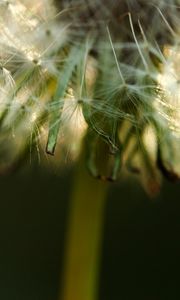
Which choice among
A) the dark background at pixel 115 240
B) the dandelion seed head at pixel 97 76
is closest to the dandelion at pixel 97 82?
the dandelion seed head at pixel 97 76

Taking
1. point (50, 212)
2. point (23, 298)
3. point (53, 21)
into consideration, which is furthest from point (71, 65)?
point (50, 212)

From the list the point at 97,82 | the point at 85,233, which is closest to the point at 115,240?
the point at 85,233

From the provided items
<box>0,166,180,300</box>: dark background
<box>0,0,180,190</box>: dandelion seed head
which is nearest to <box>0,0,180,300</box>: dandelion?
<box>0,0,180,190</box>: dandelion seed head

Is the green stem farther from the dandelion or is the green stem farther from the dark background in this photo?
the dark background

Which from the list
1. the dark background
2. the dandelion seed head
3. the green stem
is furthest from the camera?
the dark background

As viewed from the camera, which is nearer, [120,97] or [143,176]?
[120,97]

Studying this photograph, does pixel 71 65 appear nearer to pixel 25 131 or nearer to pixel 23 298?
pixel 25 131
